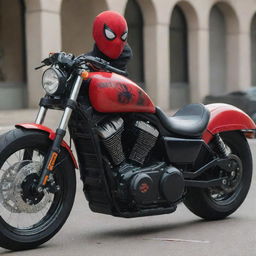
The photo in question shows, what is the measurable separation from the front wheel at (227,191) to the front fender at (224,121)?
0.08 meters

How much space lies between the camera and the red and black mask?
5.84 metres

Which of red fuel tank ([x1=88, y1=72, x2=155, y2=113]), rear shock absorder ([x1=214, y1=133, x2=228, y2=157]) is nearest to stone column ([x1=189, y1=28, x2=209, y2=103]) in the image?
rear shock absorder ([x1=214, y1=133, x2=228, y2=157])

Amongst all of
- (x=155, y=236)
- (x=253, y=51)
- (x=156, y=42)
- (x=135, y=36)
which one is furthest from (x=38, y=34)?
(x=155, y=236)

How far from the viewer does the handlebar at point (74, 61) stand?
5.51 meters

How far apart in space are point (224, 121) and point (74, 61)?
1.73 meters

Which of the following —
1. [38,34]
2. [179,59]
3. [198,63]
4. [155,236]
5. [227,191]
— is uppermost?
[38,34]

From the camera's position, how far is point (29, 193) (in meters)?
5.34

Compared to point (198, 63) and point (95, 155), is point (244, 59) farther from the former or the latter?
point (95, 155)

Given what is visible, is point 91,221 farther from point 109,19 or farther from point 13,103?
point 13,103

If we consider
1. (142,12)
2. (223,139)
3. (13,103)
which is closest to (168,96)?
(142,12)

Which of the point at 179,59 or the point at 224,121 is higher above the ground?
the point at 224,121

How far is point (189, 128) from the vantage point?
6262 mm

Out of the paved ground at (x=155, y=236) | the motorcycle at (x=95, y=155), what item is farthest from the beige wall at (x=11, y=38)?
the motorcycle at (x=95, y=155)

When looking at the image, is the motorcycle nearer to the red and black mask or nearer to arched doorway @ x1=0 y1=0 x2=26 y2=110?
the red and black mask
